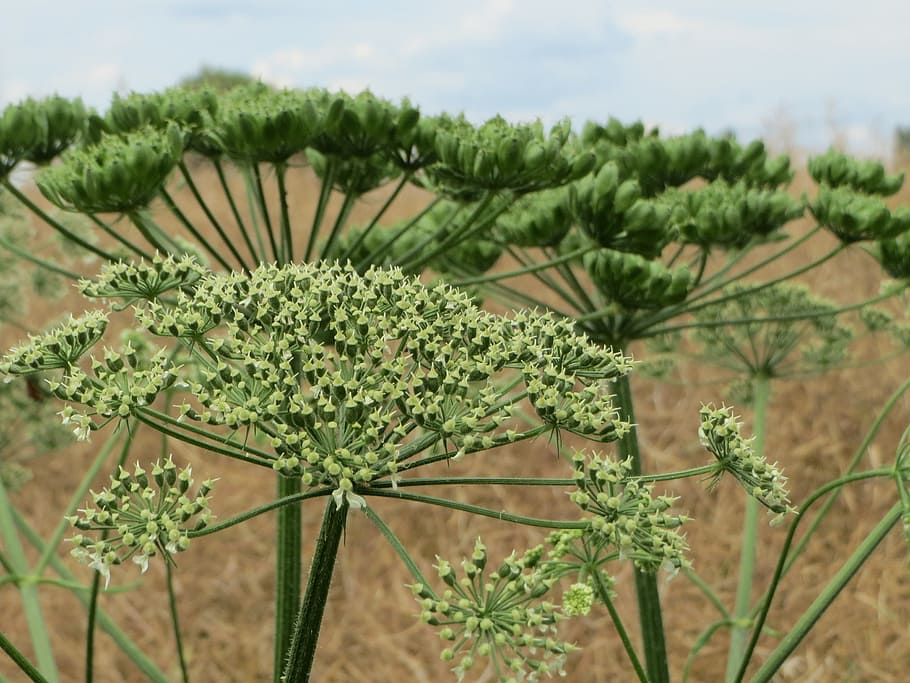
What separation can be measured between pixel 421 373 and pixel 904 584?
7.84 meters

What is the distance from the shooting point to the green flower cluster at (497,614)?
2.47m

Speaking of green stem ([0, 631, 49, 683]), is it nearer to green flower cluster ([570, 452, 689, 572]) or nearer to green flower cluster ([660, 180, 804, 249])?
green flower cluster ([570, 452, 689, 572])

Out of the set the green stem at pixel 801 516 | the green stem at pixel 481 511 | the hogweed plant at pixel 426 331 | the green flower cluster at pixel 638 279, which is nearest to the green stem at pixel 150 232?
the hogweed plant at pixel 426 331

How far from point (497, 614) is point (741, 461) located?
0.82 m

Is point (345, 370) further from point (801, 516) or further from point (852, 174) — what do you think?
point (852, 174)

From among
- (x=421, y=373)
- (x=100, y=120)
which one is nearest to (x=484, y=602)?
(x=421, y=373)

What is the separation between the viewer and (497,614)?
254cm

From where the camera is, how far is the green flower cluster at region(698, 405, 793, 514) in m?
2.86

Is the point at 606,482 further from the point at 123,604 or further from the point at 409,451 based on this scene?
the point at 123,604

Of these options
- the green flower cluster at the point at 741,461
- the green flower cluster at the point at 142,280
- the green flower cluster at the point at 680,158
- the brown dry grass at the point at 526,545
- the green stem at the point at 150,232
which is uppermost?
the green flower cluster at the point at 680,158

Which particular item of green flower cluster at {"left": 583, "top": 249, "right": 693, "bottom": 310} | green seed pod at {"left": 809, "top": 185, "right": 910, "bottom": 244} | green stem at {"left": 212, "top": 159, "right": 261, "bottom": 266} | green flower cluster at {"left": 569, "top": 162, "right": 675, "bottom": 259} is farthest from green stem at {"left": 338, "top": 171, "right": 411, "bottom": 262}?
green seed pod at {"left": 809, "top": 185, "right": 910, "bottom": 244}

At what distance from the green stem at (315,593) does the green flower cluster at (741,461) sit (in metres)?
1.01

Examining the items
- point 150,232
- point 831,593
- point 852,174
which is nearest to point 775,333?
point 852,174

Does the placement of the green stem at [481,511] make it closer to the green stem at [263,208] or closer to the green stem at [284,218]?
the green stem at [284,218]
